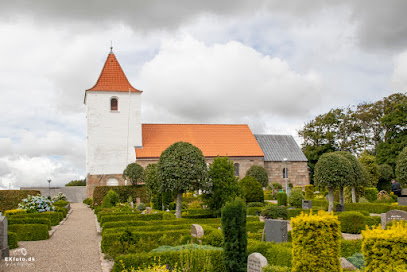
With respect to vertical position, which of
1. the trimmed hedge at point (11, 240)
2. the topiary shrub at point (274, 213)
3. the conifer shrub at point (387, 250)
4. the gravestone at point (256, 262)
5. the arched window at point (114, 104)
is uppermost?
the arched window at point (114, 104)

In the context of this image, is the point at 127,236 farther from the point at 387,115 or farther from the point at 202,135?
the point at 387,115

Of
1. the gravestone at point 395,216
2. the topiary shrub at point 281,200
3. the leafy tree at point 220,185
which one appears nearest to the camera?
the gravestone at point 395,216

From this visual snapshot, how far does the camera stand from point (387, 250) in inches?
167

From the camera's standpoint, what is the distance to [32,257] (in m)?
8.95

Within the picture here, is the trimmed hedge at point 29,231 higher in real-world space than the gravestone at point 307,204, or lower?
lower

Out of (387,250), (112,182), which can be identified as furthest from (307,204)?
(112,182)

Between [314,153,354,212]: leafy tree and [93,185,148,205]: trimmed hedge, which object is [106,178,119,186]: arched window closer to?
[93,185,148,205]: trimmed hedge

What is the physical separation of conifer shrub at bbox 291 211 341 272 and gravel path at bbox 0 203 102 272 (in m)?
4.43

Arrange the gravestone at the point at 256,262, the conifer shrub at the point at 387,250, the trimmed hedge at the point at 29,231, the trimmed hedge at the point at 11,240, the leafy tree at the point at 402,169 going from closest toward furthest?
the conifer shrub at the point at 387,250 < the gravestone at the point at 256,262 < the trimmed hedge at the point at 11,240 < the trimmed hedge at the point at 29,231 < the leafy tree at the point at 402,169

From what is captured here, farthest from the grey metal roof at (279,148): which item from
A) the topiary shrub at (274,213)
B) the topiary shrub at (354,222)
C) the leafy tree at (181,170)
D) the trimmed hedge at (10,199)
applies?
the topiary shrub at (354,222)

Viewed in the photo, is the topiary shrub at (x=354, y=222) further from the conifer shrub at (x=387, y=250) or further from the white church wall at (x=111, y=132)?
the white church wall at (x=111, y=132)

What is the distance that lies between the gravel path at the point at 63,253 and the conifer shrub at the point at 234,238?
9.32 ft

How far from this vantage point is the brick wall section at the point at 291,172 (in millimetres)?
32062

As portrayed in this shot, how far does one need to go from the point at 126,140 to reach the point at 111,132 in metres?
1.32
